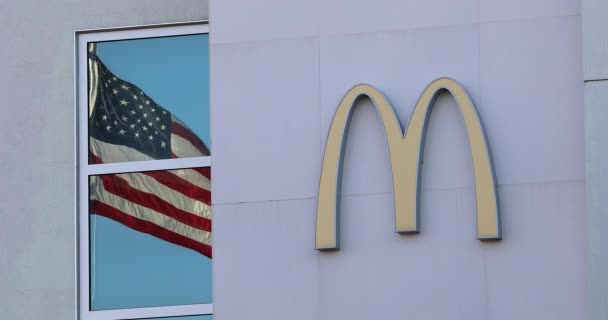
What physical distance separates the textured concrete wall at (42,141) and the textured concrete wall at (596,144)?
17.0 feet

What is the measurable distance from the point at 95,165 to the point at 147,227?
102 cm

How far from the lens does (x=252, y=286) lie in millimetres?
13609

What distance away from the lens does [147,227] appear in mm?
16047

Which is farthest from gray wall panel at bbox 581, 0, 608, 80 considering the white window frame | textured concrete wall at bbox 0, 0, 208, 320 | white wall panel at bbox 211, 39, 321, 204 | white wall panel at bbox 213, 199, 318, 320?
textured concrete wall at bbox 0, 0, 208, 320

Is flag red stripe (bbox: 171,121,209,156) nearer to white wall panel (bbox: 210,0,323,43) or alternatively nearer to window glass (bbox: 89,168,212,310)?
window glass (bbox: 89,168,212,310)

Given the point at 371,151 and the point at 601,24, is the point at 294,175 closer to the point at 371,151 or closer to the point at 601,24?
the point at 371,151

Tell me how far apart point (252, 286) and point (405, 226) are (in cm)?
163

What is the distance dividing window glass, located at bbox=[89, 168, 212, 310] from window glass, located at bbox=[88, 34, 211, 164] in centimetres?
31

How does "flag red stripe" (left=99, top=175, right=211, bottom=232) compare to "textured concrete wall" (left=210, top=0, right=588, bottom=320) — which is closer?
"textured concrete wall" (left=210, top=0, right=588, bottom=320)

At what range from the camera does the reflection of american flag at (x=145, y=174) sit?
16062 millimetres


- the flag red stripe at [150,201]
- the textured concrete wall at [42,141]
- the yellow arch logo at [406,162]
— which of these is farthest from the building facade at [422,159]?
the textured concrete wall at [42,141]

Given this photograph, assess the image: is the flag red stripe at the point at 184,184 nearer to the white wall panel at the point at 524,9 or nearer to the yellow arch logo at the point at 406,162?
the yellow arch logo at the point at 406,162

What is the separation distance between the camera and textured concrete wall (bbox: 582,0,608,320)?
12.4m

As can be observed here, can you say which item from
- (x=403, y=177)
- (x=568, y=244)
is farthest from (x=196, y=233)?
(x=568, y=244)
